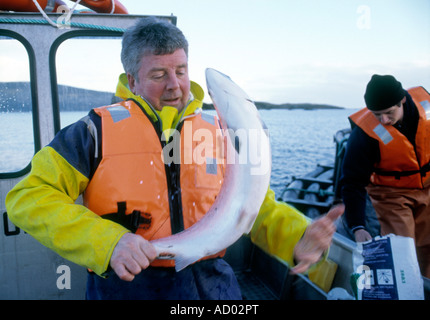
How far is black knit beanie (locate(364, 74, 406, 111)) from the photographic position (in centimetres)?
374

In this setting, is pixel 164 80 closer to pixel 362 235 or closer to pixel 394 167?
pixel 362 235

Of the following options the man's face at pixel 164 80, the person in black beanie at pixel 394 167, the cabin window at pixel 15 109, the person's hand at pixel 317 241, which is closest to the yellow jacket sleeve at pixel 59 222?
the man's face at pixel 164 80

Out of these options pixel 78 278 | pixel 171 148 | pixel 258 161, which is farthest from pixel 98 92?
pixel 258 161

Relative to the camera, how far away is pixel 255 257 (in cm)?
493

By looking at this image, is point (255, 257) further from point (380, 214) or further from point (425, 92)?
point (425, 92)

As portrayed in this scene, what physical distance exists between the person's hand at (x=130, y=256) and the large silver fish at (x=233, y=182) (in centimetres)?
7

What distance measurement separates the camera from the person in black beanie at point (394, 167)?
393 cm

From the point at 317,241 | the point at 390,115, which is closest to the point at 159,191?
the point at 317,241

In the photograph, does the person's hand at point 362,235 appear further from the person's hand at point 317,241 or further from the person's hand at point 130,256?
the person's hand at point 130,256

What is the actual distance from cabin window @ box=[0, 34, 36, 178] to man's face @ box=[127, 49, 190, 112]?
56.3 inches

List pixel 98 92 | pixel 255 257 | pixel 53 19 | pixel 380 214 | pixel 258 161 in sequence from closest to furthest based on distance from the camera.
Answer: pixel 258 161 → pixel 53 19 → pixel 98 92 → pixel 380 214 → pixel 255 257

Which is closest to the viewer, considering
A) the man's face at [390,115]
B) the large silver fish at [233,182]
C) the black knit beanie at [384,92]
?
the large silver fish at [233,182]
